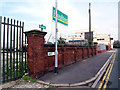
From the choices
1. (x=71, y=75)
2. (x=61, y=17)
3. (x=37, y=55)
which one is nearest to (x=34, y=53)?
(x=37, y=55)

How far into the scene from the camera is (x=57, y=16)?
6219mm

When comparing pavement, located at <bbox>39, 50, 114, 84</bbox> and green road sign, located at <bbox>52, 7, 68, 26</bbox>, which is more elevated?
green road sign, located at <bbox>52, 7, 68, 26</bbox>

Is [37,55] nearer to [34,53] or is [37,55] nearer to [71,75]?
[34,53]

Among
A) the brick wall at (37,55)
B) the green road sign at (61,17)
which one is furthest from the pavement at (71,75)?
the green road sign at (61,17)

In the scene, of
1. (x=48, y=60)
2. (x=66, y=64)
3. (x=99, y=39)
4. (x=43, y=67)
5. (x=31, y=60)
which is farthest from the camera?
(x=99, y=39)

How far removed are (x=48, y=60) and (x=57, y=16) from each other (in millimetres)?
3730

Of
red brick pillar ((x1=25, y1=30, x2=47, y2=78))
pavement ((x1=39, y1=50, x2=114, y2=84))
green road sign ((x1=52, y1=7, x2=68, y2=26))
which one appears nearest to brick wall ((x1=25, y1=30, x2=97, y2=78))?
red brick pillar ((x1=25, y1=30, x2=47, y2=78))

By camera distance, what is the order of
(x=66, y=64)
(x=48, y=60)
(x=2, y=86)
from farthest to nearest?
(x=66, y=64) → (x=48, y=60) → (x=2, y=86)

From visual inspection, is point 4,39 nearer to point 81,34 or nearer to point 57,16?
point 57,16

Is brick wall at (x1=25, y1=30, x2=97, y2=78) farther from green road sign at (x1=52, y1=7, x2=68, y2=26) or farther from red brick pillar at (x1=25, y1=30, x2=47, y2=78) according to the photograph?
green road sign at (x1=52, y1=7, x2=68, y2=26)

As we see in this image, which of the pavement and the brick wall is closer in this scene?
the pavement

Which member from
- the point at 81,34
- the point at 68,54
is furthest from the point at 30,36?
the point at 81,34

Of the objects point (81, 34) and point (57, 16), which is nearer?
point (57, 16)

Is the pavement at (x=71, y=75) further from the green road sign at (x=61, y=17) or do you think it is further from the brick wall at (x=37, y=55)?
the green road sign at (x=61, y=17)
